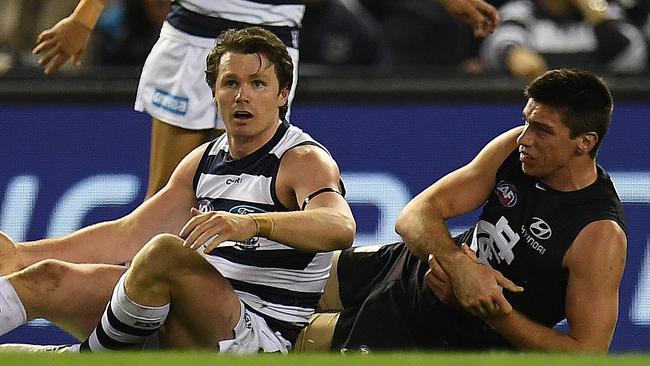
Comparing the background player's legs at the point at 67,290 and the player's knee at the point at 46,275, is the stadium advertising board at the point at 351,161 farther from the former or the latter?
the player's knee at the point at 46,275

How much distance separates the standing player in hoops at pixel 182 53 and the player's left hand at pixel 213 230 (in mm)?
1516

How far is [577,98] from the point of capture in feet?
17.2

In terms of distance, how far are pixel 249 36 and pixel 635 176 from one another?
8.38ft

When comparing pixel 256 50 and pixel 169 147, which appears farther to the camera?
pixel 169 147

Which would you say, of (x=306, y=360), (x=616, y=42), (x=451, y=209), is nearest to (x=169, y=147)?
(x=451, y=209)

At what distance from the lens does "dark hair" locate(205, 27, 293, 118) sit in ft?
17.5

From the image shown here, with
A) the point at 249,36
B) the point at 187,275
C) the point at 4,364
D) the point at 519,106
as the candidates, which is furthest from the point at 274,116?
the point at 519,106

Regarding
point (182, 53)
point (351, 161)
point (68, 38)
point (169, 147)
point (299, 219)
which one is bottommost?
point (351, 161)

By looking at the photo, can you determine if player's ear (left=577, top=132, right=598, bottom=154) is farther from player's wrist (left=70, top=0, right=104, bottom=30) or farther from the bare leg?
player's wrist (left=70, top=0, right=104, bottom=30)

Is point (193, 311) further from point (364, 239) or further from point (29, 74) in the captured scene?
Answer: point (29, 74)

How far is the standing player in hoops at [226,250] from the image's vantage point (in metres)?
4.84

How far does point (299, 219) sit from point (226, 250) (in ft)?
1.73

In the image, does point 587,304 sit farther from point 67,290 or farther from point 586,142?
point 67,290

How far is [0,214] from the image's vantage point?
24.8 feet
